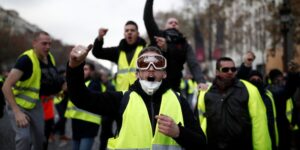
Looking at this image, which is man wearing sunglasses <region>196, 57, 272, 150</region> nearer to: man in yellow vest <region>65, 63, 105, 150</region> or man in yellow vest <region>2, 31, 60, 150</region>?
man in yellow vest <region>2, 31, 60, 150</region>

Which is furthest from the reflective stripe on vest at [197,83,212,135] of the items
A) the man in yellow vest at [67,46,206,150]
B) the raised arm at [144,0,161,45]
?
the man in yellow vest at [67,46,206,150]

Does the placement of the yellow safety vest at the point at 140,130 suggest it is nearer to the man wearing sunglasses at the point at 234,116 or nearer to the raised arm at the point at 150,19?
the man wearing sunglasses at the point at 234,116

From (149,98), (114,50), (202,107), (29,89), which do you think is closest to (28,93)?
(29,89)

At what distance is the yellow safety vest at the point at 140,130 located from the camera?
12.9 feet

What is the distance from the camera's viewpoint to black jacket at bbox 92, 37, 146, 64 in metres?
6.52

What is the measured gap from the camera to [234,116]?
19.2 feet

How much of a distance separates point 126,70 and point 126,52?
25 cm

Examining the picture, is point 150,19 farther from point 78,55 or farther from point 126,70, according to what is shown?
point 78,55

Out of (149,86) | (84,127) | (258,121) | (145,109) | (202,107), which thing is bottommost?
(84,127)

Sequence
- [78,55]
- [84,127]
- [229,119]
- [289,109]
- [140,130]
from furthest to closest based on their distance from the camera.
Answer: [289,109] → [84,127] → [229,119] → [140,130] → [78,55]

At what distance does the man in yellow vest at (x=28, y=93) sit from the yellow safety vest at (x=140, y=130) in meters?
2.42

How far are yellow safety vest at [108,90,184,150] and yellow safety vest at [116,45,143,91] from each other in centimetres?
247

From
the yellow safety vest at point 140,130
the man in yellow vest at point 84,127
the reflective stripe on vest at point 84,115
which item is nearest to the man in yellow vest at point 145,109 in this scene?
the yellow safety vest at point 140,130

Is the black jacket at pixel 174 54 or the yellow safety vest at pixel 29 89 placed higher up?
the black jacket at pixel 174 54
